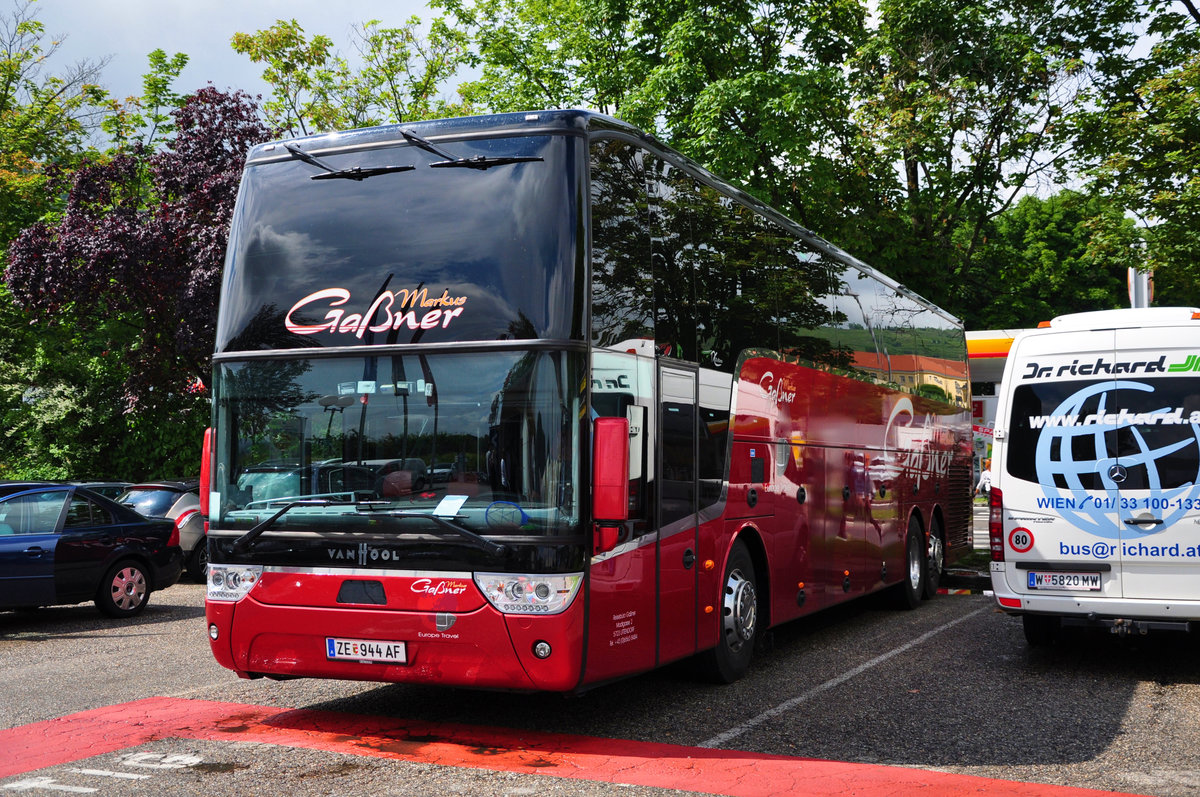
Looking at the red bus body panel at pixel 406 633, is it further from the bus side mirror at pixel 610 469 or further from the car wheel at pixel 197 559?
the car wheel at pixel 197 559

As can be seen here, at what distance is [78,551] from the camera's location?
1293cm

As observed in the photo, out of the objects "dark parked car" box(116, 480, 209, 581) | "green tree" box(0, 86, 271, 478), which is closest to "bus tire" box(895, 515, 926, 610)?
"dark parked car" box(116, 480, 209, 581)

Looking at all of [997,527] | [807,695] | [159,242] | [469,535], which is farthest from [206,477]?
[159,242]

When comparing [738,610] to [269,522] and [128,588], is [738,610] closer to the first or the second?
[269,522]

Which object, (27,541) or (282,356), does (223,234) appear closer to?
(27,541)

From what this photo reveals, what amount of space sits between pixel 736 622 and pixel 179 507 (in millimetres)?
11257

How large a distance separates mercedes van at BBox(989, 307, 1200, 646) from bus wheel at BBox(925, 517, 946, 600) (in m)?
5.13

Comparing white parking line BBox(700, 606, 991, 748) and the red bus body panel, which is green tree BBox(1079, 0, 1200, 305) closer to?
white parking line BBox(700, 606, 991, 748)

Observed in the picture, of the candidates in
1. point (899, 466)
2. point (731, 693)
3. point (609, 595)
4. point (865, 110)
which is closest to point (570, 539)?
point (609, 595)

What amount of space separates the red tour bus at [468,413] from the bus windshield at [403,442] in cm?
1

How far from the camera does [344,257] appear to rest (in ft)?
23.5

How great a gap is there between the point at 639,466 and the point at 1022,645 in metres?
5.51

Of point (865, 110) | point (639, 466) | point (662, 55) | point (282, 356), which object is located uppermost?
point (662, 55)

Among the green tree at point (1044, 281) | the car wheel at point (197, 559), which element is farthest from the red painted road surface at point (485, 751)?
the green tree at point (1044, 281)
